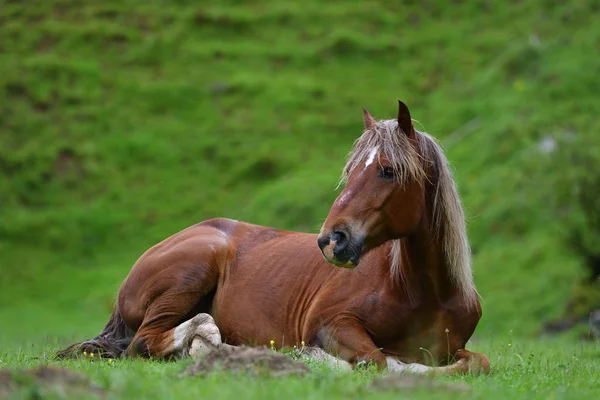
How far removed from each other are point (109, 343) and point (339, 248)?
12.3 feet

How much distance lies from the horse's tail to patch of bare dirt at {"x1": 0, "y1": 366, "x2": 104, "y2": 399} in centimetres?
358

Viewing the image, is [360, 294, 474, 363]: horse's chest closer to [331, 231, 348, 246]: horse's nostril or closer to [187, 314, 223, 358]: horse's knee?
[331, 231, 348, 246]: horse's nostril

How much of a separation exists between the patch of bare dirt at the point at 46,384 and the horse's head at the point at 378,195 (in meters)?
2.90

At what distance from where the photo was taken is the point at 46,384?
5.59 m

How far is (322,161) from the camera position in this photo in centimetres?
3709

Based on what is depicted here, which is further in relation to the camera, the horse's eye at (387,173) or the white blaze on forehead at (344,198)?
the horse's eye at (387,173)

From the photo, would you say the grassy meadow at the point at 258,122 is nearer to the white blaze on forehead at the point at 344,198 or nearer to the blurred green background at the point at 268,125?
the blurred green background at the point at 268,125

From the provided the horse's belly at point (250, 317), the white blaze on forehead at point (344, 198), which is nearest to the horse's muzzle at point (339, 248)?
the white blaze on forehead at point (344, 198)

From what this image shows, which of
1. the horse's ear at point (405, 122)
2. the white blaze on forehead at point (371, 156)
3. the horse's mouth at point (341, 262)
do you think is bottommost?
the horse's mouth at point (341, 262)

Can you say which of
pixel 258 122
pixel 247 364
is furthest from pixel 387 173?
pixel 258 122

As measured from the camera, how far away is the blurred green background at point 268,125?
26.8 meters

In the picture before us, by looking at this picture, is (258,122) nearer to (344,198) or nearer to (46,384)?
(344,198)

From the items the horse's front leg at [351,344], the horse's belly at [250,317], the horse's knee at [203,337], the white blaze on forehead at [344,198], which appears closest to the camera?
the white blaze on forehead at [344,198]

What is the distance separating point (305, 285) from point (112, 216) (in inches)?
1022
